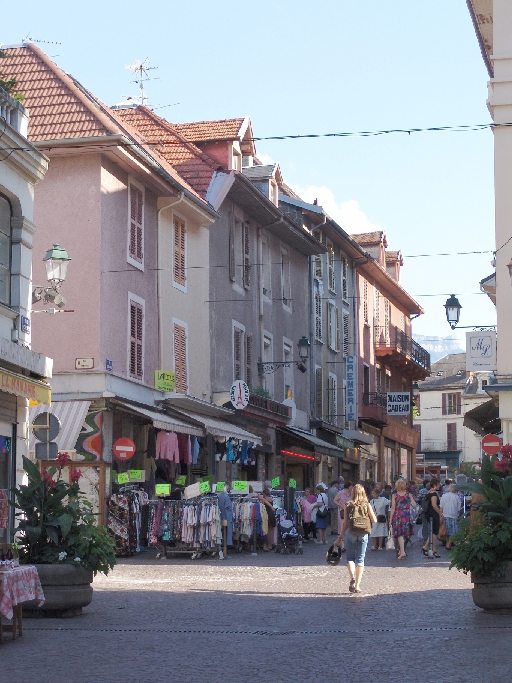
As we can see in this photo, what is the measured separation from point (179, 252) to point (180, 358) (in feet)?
8.75

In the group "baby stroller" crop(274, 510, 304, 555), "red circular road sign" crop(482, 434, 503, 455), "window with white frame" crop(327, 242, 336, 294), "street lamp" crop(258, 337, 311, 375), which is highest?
"window with white frame" crop(327, 242, 336, 294)

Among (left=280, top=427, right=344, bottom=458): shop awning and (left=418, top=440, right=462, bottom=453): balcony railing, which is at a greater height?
(left=418, top=440, right=462, bottom=453): balcony railing

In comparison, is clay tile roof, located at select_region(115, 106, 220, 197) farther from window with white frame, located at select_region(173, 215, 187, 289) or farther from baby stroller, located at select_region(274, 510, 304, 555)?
baby stroller, located at select_region(274, 510, 304, 555)

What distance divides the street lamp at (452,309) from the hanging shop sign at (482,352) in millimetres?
613

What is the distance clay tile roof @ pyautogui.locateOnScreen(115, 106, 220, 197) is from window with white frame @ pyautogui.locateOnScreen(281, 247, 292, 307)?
672 cm

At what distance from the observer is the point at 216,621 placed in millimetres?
13211

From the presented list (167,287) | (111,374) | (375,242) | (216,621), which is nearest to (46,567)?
(216,621)

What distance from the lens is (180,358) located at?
100 ft

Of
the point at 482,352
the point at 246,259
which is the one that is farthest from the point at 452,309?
the point at 246,259

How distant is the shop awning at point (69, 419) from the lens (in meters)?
24.9

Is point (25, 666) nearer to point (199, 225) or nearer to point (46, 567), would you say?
point (46, 567)

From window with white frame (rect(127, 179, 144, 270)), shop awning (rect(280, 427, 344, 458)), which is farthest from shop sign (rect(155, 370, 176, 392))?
shop awning (rect(280, 427, 344, 458))

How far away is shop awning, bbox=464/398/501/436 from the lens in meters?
31.6

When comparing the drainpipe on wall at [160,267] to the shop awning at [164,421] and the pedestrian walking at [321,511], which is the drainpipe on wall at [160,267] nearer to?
the shop awning at [164,421]
